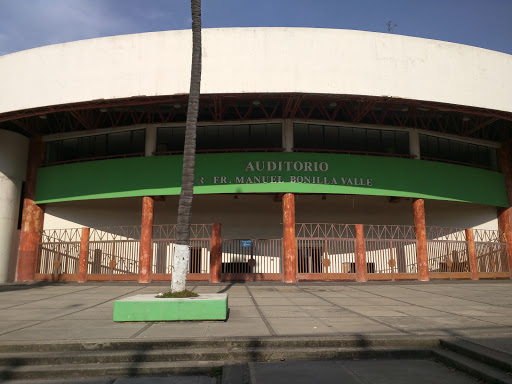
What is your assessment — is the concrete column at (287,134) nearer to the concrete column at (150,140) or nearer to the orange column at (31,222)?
the concrete column at (150,140)

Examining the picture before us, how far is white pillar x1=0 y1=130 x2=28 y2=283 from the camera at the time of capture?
1936 centimetres

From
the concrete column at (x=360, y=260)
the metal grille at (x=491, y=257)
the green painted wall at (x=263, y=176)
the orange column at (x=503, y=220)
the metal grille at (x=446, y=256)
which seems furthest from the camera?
the orange column at (x=503, y=220)

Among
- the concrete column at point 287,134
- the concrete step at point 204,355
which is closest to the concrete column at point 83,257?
the concrete column at point 287,134

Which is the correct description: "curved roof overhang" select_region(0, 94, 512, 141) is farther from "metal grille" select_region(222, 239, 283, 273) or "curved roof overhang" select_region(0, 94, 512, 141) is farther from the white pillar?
"metal grille" select_region(222, 239, 283, 273)

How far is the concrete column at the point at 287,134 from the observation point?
61.7 ft

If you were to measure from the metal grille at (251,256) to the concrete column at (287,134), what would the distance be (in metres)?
5.01

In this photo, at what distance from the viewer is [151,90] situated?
627 inches

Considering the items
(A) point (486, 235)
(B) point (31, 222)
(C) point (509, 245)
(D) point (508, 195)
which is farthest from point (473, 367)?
A: (B) point (31, 222)

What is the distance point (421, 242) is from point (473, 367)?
1531 centimetres

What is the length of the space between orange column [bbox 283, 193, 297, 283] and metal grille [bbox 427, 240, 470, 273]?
7835 millimetres

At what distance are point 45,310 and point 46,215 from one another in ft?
44.0

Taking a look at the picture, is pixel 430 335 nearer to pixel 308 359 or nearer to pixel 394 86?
pixel 308 359

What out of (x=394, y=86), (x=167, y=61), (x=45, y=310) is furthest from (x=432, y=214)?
(x=45, y=310)

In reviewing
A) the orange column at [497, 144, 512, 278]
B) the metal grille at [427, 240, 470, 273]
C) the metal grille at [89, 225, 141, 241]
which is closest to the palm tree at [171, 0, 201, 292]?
the metal grille at [89, 225, 141, 241]
